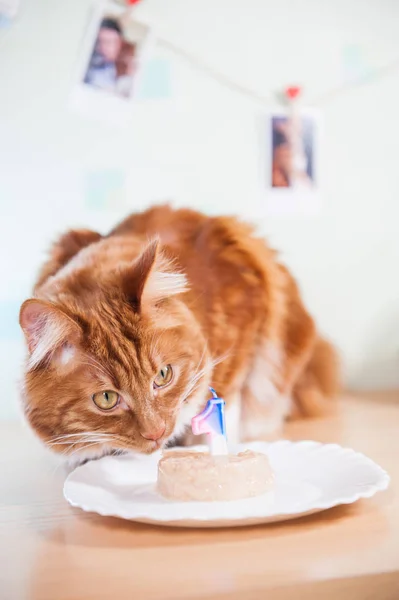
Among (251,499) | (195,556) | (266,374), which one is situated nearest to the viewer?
(195,556)

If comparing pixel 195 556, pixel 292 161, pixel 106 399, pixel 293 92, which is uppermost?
pixel 293 92

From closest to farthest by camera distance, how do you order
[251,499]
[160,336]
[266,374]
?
[251,499] < [160,336] < [266,374]

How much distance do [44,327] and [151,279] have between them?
195mm

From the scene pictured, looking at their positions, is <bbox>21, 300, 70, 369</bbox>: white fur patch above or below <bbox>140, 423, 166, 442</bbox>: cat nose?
above

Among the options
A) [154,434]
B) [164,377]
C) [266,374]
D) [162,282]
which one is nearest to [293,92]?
[266,374]

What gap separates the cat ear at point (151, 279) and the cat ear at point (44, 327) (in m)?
0.12

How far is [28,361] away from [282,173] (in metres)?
1.03

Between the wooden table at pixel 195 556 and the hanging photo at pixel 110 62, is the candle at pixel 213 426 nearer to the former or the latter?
the wooden table at pixel 195 556

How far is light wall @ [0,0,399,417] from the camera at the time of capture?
67.4 inches

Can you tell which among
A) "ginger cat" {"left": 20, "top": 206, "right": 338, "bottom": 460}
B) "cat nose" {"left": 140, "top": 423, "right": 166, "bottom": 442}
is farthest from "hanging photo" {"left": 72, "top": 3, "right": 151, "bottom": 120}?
"cat nose" {"left": 140, "top": 423, "right": 166, "bottom": 442}

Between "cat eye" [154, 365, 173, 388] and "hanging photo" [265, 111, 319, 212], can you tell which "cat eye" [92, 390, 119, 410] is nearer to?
"cat eye" [154, 365, 173, 388]

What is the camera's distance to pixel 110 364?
1.06 m

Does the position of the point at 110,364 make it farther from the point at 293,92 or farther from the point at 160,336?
the point at 293,92

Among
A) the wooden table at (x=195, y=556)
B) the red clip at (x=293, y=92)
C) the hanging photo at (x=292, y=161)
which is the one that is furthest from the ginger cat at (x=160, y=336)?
the red clip at (x=293, y=92)
